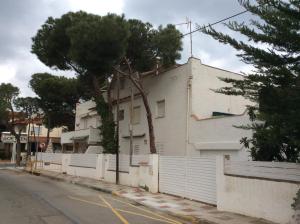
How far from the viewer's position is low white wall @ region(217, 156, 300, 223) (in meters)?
11.0

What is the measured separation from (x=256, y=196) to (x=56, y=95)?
120 feet

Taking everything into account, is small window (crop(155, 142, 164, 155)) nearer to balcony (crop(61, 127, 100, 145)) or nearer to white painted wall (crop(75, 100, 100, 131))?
balcony (crop(61, 127, 100, 145))

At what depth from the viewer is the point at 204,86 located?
25.0 metres

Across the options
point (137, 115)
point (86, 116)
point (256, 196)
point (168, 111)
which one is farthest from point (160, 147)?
point (256, 196)

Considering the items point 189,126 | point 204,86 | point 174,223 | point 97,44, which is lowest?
point 174,223

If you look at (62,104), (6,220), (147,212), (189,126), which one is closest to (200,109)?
(189,126)

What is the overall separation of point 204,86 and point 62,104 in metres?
26.3

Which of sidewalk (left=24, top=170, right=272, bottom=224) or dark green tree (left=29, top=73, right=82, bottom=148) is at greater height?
dark green tree (left=29, top=73, right=82, bottom=148)

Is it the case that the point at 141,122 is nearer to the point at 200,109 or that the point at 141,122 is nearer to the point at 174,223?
the point at 200,109

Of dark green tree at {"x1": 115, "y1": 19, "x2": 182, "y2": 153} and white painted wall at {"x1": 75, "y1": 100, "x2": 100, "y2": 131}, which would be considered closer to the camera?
dark green tree at {"x1": 115, "y1": 19, "x2": 182, "y2": 153}

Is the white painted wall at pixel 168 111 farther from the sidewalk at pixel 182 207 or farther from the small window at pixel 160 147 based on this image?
the sidewalk at pixel 182 207

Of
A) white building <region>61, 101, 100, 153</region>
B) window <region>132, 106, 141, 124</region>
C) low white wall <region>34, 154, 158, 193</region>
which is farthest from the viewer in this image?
white building <region>61, 101, 100, 153</region>

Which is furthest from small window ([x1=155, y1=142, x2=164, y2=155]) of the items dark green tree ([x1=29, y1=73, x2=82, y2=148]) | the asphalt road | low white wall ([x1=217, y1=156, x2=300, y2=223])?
dark green tree ([x1=29, y1=73, x2=82, y2=148])

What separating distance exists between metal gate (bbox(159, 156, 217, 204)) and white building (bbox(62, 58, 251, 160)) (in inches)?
169
